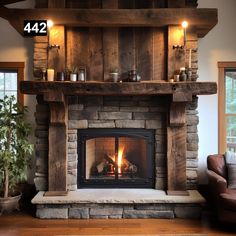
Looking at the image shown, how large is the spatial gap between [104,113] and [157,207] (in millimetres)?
1365

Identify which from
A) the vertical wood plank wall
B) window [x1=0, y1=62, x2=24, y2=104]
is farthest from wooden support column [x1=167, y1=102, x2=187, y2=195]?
window [x1=0, y1=62, x2=24, y2=104]

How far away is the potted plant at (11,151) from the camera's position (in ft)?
13.2

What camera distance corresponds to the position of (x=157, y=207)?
3.93m

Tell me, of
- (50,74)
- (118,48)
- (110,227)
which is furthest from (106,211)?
(118,48)

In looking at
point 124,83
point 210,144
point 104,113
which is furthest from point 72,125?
point 210,144

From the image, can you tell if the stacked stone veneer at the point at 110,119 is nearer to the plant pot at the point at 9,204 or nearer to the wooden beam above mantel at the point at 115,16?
the plant pot at the point at 9,204

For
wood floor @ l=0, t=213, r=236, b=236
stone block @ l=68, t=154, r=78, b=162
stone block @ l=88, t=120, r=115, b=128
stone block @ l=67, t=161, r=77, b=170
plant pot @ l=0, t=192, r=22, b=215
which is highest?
stone block @ l=88, t=120, r=115, b=128

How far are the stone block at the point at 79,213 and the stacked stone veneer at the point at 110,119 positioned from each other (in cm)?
36

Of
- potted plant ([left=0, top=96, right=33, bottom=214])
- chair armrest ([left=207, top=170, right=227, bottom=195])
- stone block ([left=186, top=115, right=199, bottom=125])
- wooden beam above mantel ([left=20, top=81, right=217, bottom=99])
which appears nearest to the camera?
chair armrest ([left=207, top=170, right=227, bottom=195])

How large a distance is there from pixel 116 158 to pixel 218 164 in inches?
52.7

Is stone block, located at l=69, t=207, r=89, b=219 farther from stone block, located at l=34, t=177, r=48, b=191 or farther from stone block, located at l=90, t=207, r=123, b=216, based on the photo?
stone block, located at l=34, t=177, r=48, b=191

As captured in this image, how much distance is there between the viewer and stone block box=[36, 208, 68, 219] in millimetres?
3898

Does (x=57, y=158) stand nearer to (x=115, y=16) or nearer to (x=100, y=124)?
(x=100, y=124)

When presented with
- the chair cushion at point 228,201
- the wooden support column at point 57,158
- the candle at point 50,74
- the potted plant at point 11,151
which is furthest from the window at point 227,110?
the potted plant at point 11,151
